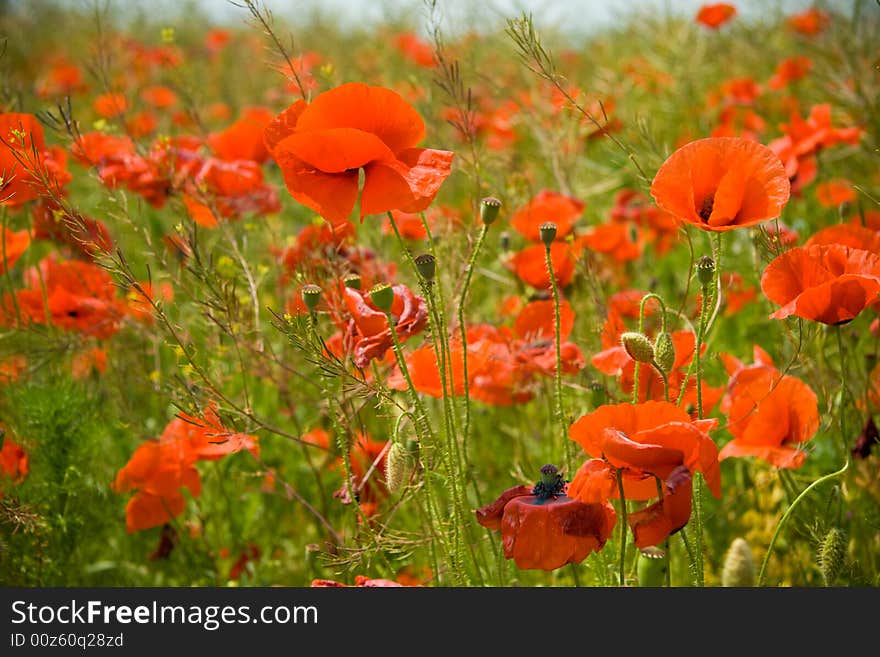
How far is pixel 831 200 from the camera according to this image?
2723mm

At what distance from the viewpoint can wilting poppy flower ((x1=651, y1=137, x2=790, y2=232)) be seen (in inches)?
45.7

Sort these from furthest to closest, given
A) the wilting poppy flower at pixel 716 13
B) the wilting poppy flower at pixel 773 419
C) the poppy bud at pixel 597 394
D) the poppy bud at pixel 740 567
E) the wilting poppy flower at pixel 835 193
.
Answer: the wilting poppy flower at pixel 716 13
the wilting poppy flower at pixel 835 193
the poppy bud at pixel 597 394
the wilting poppy flower at pixel 773 419
the poppy bud at pixel 740 567

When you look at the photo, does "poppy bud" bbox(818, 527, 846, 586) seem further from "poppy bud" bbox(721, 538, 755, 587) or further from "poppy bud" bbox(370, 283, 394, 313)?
"poppy bud" bbox(370, 283, 394, 313)

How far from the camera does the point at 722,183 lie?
1.17 meters

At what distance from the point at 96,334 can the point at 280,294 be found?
1.28 feet

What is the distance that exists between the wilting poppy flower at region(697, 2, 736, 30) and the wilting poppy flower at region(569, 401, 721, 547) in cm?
301

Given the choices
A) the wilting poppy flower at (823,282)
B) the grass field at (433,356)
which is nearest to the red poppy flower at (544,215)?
the grass field at (433,356)

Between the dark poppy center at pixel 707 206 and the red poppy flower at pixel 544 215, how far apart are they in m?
0.82

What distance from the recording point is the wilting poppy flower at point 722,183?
3.81 ft

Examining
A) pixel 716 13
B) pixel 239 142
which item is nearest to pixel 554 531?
pixel 239 142

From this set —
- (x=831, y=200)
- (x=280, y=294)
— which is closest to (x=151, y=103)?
(x=280, y=294)

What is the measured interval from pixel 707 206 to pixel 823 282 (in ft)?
0.54

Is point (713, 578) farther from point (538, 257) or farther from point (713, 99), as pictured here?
point (713, 99)

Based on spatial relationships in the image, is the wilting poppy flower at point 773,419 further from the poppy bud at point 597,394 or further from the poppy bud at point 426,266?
the poppy bud at point 426,266
